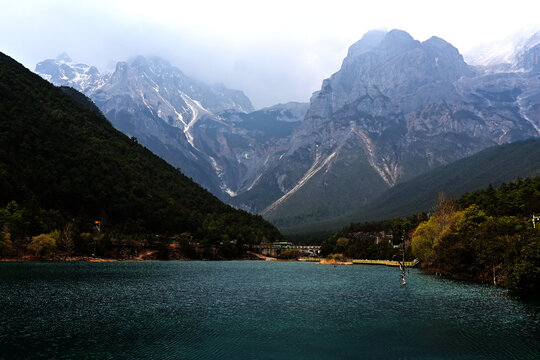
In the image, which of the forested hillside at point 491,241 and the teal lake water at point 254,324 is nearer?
the teal lake water at point 254,324

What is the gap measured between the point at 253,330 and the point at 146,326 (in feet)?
41.2

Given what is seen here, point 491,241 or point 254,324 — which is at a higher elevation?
point 491,241

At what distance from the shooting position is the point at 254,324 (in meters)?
51.4

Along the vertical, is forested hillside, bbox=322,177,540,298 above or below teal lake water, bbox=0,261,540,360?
above

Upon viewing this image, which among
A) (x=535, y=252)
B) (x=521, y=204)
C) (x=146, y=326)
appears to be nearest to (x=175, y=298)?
(x=146, y=326)

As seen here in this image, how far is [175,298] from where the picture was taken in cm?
7075

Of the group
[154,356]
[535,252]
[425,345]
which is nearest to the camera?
[154,356]

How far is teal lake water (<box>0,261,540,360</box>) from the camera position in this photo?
3925 centimetres

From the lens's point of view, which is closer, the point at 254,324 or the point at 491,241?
the point at 254,324

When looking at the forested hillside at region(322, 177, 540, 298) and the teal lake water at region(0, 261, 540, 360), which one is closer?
the teal lake water at region(0, 261, 540, 360)

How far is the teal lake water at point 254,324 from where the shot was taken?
39.2 meters

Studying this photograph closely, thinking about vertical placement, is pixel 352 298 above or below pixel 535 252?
below

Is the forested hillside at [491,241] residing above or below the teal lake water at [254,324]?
above

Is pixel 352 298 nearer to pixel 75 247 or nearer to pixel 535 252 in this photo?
pixel 535 252
